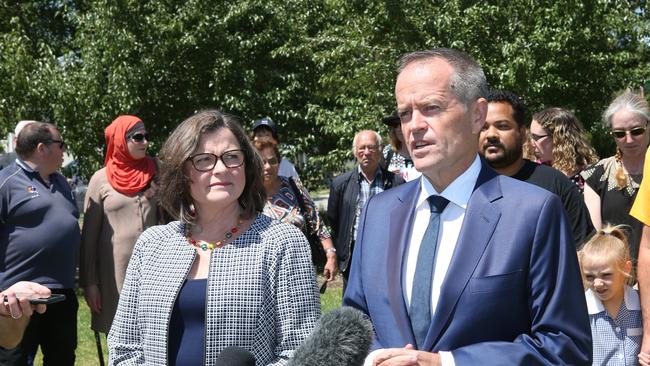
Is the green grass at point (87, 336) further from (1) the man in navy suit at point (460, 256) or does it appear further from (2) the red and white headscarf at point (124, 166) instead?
(1) the man in navy suit at point (460, 256)

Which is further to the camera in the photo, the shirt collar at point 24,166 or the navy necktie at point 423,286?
the shirt collar at point 24,166

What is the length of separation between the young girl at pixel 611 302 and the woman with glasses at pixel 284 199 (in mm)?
2524

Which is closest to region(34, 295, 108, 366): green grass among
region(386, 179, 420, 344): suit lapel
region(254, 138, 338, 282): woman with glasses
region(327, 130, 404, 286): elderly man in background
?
region(327, 130, 404, 286): elderly man in background

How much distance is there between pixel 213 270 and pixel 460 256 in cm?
117

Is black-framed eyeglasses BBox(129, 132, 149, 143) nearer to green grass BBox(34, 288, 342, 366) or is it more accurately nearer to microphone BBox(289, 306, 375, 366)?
green grass BBox(34, 288, 342, 366)

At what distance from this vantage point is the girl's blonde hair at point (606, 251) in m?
4.54

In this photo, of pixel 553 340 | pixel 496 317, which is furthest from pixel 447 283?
pixel 553 340

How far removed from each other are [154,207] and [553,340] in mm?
5015

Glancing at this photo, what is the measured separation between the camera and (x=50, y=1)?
55.9ft

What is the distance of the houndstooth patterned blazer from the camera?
3.05 metres

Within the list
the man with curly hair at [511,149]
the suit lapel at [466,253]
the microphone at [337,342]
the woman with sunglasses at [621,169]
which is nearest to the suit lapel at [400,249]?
the suit lapel at [466,253]

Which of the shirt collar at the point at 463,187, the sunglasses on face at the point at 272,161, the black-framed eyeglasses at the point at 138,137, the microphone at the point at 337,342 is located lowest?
the microphone at the point at 337,342

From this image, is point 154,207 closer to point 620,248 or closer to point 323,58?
point 620,248

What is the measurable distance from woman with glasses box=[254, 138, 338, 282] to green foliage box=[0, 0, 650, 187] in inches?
269
